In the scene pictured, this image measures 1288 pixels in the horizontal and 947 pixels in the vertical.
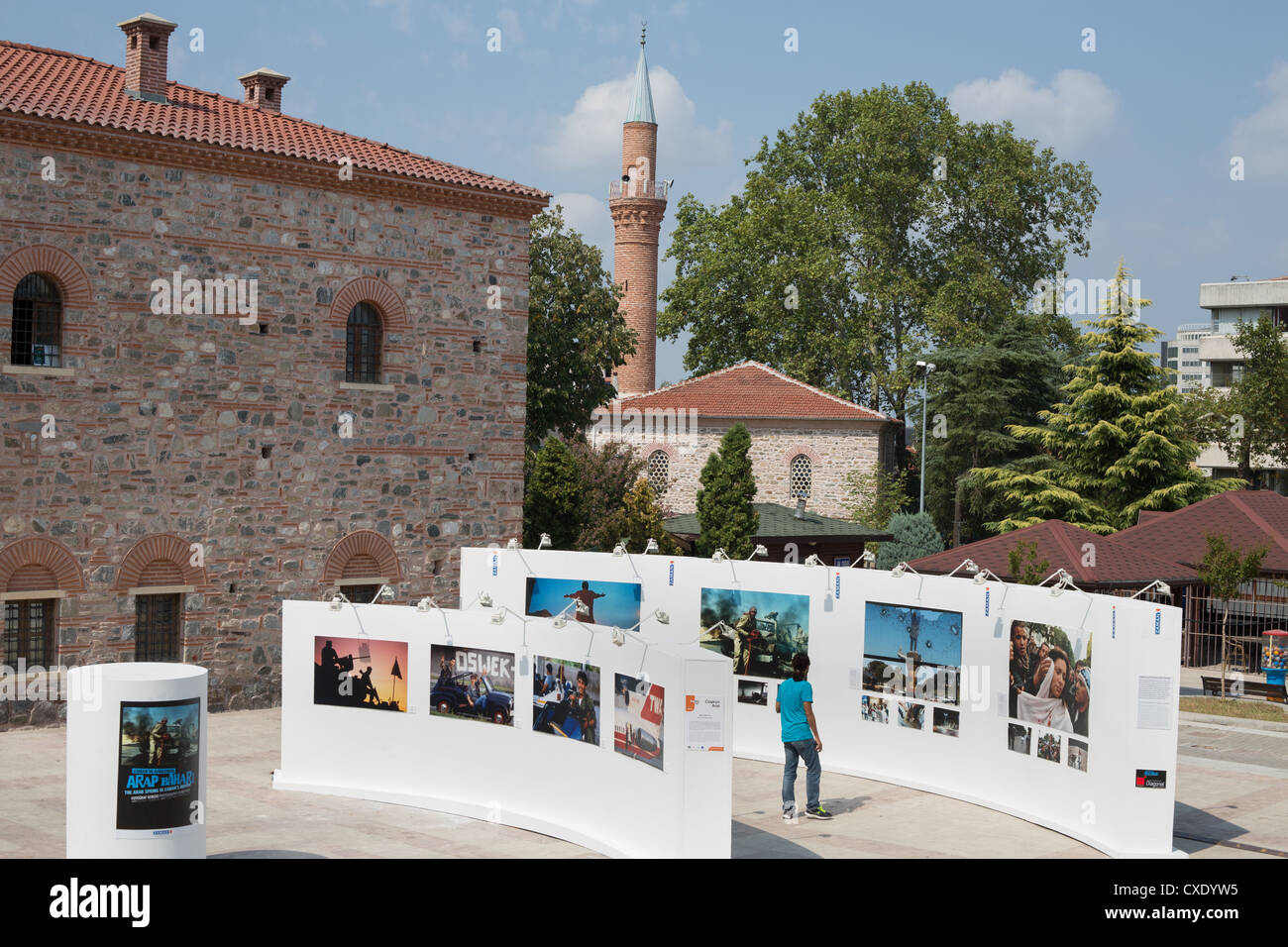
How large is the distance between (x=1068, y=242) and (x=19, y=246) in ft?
142

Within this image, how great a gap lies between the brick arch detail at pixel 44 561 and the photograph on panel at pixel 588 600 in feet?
19.9

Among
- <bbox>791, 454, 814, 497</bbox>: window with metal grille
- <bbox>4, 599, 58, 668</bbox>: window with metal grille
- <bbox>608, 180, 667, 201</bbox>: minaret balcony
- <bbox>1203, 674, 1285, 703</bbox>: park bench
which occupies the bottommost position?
<bbox>1203, 674, 1285, 703</bbox>: park bench

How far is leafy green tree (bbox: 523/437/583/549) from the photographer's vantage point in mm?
30797

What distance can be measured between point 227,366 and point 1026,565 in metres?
12.6

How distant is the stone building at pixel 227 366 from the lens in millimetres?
17156

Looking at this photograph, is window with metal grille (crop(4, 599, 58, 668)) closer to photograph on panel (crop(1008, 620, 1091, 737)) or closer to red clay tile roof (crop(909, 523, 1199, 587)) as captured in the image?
photograph on panel (crop(1008, 620, 1091, 737))

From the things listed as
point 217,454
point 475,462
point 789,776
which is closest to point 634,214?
point 475,462

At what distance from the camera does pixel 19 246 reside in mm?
16859

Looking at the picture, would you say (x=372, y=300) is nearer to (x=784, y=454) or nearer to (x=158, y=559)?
(x=158, y=559)

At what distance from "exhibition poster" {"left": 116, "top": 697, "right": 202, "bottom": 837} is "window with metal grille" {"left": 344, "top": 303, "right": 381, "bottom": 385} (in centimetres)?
1100

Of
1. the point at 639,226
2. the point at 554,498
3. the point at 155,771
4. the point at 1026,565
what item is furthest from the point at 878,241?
the point at 155,771

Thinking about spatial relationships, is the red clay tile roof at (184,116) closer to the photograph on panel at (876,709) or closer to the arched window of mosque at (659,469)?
the photograph on panel at (876,709)

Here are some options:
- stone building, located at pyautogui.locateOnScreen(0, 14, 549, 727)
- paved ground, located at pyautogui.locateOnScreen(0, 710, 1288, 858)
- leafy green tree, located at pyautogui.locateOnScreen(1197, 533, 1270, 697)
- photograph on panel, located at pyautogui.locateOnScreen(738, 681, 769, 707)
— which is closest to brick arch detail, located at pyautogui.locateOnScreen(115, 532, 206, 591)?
stone building, located at pyautogui.locateOnScreen(0, 14, 549, 727)
